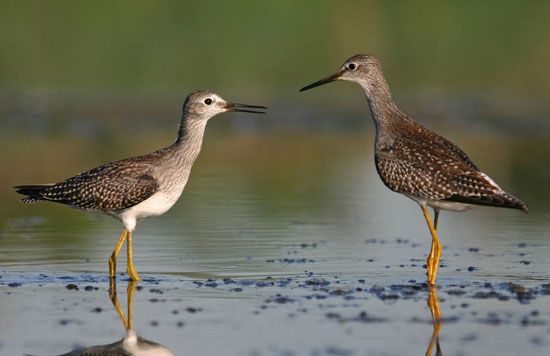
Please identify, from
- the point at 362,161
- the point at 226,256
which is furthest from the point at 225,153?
the point at 226,256

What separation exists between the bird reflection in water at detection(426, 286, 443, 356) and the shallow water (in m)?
0.06

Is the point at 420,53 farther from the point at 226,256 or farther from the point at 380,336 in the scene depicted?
the point at 380,336

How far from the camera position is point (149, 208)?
12.5 meters

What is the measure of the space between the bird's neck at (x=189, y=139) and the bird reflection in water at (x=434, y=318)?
3.09 metres

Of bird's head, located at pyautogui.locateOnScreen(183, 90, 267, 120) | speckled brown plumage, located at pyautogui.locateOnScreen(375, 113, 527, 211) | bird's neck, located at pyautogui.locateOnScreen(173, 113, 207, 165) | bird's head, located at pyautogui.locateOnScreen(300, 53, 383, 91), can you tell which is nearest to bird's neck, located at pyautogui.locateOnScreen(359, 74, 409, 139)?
bird's head, located at pyautogui.locateOnScreen(300, 53, 383, 91)

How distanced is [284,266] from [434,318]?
103 inches

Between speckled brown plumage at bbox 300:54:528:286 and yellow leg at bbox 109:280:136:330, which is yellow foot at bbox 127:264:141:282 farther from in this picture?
speckled brown plumage at bbox 300:54:528:286

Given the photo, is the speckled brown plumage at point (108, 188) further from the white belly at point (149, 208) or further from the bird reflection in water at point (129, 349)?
the bird reflection in water at point (129, 349)

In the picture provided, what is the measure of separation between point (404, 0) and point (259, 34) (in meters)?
4.03

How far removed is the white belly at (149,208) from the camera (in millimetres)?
12461

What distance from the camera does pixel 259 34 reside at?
3000 centimetres

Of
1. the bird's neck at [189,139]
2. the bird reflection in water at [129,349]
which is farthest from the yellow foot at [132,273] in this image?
the bird reflection in water at [129,349]

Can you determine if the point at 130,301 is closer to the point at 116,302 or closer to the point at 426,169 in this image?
the point at 116,302

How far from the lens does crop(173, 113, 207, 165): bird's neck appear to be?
42.4 feet
